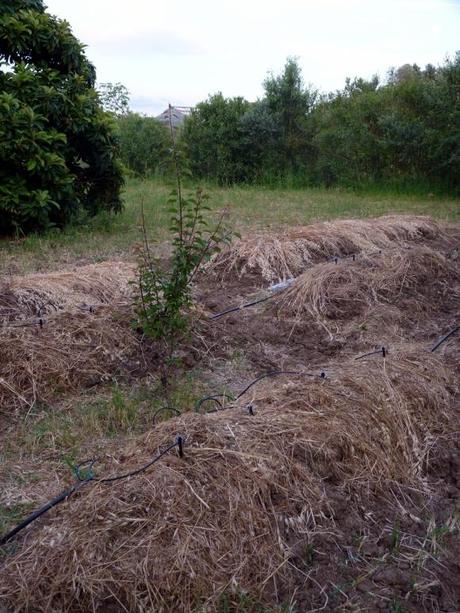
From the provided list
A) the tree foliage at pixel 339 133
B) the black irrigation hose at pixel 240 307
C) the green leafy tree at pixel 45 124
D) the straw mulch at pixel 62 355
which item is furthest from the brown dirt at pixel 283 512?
the tree foliage at pixel 339 133

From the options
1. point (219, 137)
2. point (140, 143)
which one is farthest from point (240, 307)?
point (140, 143)

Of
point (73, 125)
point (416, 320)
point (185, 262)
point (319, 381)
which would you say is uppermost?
point (73, 125)

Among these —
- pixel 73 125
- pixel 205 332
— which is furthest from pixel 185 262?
pixel 73 125

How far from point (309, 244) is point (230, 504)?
4.40 meters

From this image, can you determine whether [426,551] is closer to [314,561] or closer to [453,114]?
[314,561]

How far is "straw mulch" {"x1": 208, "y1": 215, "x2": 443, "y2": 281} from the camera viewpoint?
5.85 metres

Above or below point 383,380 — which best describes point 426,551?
below

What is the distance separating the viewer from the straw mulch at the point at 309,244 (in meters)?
5.85

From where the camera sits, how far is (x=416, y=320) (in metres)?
4.74

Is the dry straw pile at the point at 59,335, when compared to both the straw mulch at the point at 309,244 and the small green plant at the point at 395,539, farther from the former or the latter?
the small green plant at the point at 395,539

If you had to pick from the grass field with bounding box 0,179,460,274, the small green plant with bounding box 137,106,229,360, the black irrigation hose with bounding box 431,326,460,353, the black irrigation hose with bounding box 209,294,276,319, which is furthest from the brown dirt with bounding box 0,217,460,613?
the grass field with bounding box 0,179,460,274

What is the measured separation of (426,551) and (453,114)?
389 inches

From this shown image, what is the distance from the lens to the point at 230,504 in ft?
7.28

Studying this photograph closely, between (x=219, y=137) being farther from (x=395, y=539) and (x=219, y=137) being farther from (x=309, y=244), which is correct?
(x=395, y=539)
